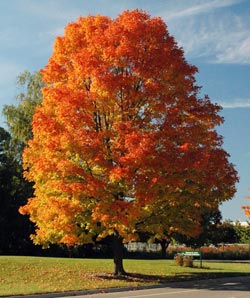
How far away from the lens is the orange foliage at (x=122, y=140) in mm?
20656

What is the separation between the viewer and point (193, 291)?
18.6 metres

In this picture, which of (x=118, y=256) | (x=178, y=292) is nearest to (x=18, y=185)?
(x=118, y=256)

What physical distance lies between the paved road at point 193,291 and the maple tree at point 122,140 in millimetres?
2657

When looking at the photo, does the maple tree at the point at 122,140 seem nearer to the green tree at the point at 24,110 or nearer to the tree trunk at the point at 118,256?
the tree trunk at the point at 118,256

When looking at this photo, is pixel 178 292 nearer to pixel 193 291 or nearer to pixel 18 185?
pixel 193 291

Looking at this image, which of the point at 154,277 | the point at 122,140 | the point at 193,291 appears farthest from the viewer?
the point at 154,277

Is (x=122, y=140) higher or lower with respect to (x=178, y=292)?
higher

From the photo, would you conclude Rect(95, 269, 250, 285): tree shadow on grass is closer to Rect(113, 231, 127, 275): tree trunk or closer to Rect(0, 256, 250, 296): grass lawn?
Rect(0, 256, 250, 296): grass lawn

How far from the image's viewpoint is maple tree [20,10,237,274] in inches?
814

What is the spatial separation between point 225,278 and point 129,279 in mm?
5448

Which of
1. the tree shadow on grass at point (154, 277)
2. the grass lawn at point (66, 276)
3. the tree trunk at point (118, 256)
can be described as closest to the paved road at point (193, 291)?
the tree shadow on grass at point (154, 277)

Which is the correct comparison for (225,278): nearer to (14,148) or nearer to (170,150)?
(170,150)

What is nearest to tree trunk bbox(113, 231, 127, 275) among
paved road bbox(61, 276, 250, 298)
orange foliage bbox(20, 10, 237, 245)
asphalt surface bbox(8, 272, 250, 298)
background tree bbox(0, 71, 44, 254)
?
orange foliage bbox(20, 10, 237, 245)

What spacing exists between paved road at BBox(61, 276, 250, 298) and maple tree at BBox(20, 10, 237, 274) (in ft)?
8.72
